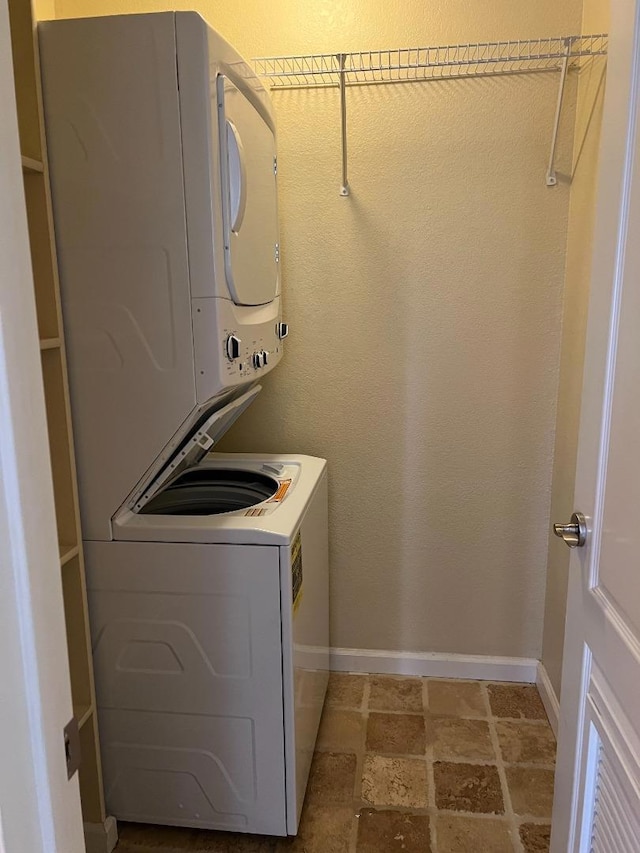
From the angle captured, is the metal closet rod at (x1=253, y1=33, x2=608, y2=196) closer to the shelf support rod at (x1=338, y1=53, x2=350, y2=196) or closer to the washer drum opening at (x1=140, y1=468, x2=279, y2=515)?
the shelf support rod at (x1=338, y1=53, x2=350, y2=196)

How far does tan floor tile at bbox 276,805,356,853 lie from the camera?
182 centimetres

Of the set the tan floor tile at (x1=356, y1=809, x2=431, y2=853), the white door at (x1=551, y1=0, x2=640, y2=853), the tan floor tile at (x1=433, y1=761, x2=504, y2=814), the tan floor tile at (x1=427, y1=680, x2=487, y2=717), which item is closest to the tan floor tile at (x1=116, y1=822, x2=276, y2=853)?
the tan floor tile at (x1=356, y1=809, x2=431, y2=853)

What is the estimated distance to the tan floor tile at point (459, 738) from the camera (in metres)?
2.17

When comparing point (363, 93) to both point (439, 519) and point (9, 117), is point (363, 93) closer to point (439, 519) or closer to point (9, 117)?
point (439, 519)

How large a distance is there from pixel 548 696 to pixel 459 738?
37cm

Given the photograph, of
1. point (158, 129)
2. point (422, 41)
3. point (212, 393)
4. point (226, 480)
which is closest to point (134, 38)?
point (158, 129)

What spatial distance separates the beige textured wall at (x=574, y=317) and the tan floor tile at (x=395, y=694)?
49 cm

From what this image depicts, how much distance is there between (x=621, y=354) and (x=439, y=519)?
4.88ft

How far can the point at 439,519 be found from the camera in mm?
2482

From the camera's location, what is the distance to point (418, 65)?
2158 mm

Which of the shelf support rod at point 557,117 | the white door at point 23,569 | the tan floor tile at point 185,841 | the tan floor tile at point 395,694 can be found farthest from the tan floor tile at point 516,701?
the white door at point 23,569

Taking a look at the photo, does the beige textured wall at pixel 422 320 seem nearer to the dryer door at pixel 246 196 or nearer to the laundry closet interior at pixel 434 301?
the laundry closet interior at pixel 434 301

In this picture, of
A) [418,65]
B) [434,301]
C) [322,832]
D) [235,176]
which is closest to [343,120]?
[418,65]

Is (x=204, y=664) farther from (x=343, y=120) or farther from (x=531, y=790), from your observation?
(x=343, y=120)
